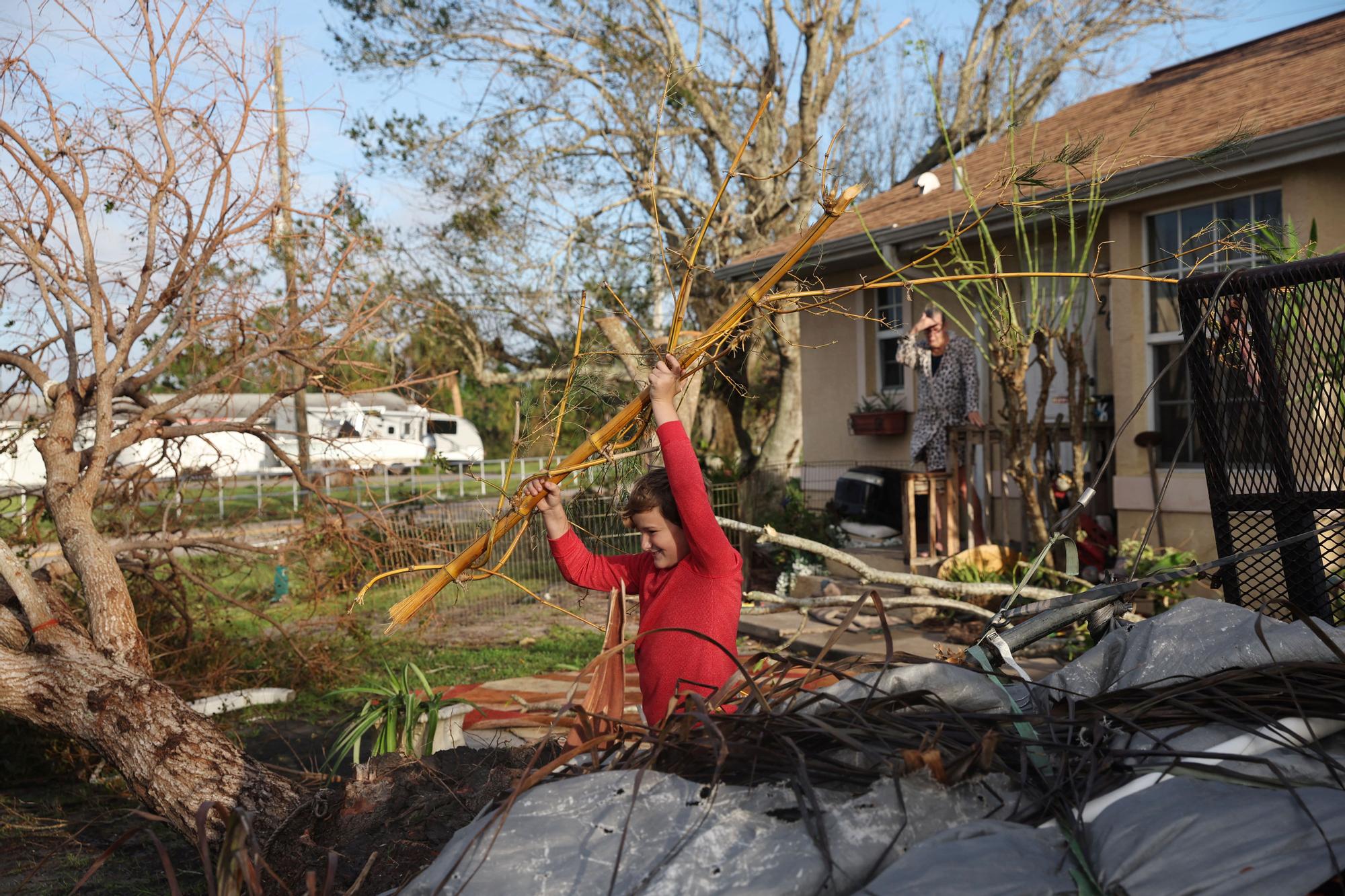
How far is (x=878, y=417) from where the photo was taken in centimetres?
1132

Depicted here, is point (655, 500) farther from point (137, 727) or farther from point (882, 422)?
point (882, 422)

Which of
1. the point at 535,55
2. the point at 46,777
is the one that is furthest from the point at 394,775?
the point at 535,55

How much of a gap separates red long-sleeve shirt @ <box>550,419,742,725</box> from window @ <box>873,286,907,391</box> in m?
8.97

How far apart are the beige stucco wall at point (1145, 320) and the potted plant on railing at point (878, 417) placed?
8.80 feet

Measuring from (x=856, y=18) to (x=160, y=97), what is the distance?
1511 cm

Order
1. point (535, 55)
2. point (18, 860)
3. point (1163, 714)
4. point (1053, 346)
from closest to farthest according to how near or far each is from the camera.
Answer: point (1163, 714) < point (18, 860) < point (1053, 346) < point (535, 55)

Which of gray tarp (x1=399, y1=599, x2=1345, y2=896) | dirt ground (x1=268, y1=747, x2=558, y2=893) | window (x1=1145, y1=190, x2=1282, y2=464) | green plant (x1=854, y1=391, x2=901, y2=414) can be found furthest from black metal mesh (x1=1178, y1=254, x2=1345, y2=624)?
green plant (x1=854, y1=391, x2=901, y2=414)

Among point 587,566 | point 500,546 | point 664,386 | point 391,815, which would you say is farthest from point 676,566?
point 500,546

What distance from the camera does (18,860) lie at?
185 inches

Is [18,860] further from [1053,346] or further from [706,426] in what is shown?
[706,426]

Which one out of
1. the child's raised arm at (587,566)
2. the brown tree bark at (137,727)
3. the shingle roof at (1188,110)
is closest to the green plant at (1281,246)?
the shingle roof at (1188,110)

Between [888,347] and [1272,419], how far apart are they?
9242 mm

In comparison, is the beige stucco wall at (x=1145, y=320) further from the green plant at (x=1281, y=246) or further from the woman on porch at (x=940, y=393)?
the green plant at (x=1281, y=246)

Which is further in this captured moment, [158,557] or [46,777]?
[158,557]
